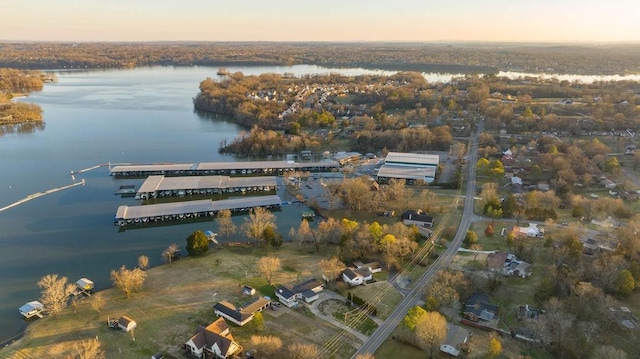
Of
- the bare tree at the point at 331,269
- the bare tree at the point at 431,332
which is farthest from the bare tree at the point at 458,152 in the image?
the bare tree at the point at 431,332

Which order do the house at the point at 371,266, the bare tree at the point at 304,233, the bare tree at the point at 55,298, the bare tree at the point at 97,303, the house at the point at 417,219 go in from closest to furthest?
the bare tree at the point at 55,298, the bare tree at the point at 97,303, the house at the point at 371,266, the bare tree at the point at 304,233, the house at the point at 417,219

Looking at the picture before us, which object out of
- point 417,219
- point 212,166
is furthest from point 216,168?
point 417,219

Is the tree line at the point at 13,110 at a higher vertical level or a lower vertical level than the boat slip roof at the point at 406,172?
higher

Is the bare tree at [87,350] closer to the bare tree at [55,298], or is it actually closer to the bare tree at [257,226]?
the bare tree at [55,298]

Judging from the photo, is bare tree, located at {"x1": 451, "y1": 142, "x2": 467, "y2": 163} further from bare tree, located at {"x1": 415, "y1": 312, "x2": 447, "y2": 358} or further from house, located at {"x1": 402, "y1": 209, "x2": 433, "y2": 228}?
bare tree, located at {"x1": 415, "y1": 312, "x2": 447, "y2": 358}

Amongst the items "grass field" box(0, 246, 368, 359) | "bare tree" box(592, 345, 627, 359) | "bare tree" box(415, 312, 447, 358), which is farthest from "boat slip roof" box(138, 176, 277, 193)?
"bare tree" box(592, 345, 627, 359)

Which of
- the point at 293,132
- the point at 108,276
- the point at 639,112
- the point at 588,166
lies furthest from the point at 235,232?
the point at 639,112

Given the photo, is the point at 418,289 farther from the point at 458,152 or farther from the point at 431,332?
the point at 458,152
